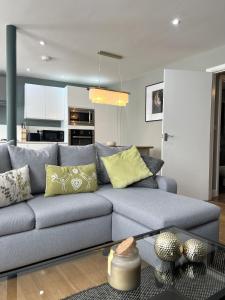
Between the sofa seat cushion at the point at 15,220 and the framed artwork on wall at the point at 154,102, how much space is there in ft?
12.8

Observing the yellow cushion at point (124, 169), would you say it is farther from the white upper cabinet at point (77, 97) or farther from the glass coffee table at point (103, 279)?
the white upper cabinet at point (77, 97)

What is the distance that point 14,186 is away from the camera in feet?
6.57

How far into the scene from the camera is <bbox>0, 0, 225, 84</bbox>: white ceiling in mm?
2834

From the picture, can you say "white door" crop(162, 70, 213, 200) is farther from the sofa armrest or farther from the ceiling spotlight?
the ceiling spotlight

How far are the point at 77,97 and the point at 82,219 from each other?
14.5 ft

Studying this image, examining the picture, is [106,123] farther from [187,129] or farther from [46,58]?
[187,129]

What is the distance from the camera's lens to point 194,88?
376cm

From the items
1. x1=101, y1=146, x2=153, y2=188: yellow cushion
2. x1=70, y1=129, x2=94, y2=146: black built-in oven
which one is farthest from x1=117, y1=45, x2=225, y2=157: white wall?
x1=101, y1=146, x2=153, y2=188: yellow cushion

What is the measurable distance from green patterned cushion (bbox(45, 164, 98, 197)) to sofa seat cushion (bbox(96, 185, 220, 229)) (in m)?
0.18

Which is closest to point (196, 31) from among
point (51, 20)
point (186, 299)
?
point (51, 20)

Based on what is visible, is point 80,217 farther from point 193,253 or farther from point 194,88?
point 194,88

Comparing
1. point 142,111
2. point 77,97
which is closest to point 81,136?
point 77,97

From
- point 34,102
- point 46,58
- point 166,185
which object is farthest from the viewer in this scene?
point 34,102

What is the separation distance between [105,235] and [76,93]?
444cm
